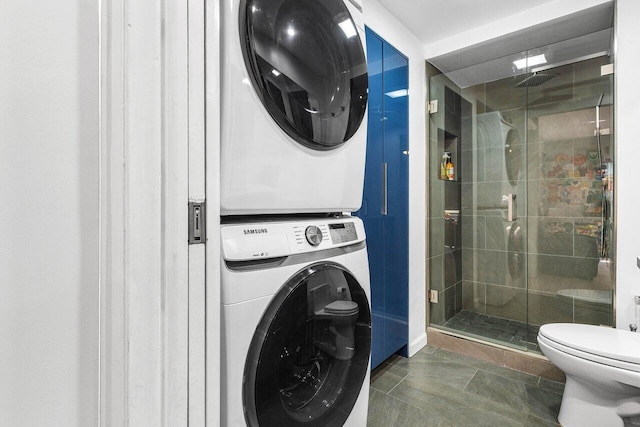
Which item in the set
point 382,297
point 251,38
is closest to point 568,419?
point 382,297

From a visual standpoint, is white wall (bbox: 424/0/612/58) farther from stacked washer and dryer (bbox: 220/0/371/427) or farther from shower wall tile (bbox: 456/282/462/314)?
shower wall tile (bbox: 456/282/462/314)

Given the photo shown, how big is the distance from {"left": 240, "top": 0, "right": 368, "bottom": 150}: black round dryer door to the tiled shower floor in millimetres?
2072

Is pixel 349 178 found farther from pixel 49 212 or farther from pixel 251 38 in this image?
pixel 49 212

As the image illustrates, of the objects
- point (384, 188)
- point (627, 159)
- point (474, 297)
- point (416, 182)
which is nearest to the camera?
point (627, 159)

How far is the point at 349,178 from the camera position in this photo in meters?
1.12

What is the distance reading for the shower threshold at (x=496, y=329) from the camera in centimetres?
227

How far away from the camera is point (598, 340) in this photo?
1481mm

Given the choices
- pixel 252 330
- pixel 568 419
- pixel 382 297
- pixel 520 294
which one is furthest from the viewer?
pixel 520 294

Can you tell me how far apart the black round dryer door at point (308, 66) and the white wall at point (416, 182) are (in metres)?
1.28

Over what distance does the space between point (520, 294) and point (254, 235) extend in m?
2.63

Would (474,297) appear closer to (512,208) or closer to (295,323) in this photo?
(512,208)

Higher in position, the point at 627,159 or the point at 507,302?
the point at 627,159

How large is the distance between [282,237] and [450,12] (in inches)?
82.1

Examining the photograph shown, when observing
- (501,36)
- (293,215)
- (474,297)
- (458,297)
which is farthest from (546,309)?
(293,215)
